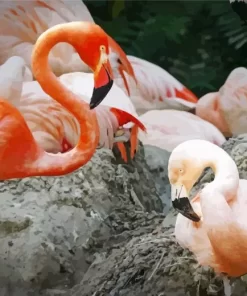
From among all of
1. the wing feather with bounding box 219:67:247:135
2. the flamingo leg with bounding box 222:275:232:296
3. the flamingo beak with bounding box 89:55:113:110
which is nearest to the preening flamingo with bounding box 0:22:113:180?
the flamingo beak with bounding box 89:55:113:110

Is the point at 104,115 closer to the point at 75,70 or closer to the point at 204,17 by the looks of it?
the point at 75,70

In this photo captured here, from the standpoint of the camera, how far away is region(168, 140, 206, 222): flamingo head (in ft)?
4.73

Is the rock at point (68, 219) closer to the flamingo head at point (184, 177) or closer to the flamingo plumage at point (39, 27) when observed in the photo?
the flamingo head at point (184, 177)

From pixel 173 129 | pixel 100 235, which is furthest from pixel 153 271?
pixel 173 129

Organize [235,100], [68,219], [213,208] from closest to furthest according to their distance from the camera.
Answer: [213,208]
[68,219]
[235,100]

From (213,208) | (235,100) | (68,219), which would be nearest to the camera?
(213,208)

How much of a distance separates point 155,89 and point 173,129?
0.14 metres

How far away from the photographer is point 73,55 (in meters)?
1.61

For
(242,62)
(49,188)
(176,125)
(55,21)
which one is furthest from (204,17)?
(49,188)

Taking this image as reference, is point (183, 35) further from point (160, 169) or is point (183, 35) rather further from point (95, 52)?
point (160, 169)

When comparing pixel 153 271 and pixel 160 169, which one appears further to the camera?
pixel 160 169

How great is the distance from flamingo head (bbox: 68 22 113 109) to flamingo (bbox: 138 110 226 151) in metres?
0.16

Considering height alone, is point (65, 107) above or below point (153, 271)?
above

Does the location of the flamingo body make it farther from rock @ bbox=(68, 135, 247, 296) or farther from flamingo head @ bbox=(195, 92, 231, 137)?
flamingo head @ bbox=(195, 92, 231, 137)
